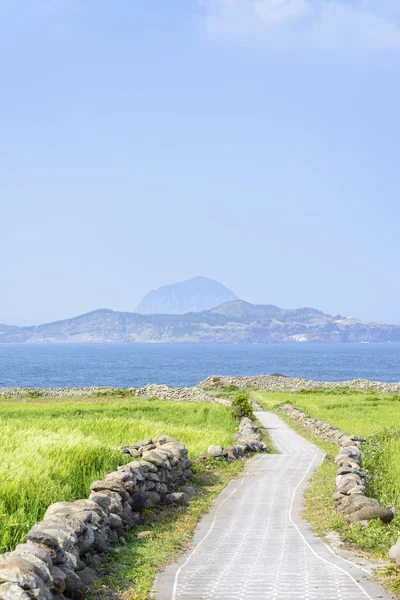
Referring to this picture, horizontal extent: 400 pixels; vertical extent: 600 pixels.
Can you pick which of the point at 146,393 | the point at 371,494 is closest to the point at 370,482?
the point at 371,494

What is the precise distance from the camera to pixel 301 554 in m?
10.1

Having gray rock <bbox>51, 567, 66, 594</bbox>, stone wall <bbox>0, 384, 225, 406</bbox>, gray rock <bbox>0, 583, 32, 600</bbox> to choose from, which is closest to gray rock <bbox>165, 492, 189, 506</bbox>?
gray rock <bbox>51, 567, 66, 594</bbox>

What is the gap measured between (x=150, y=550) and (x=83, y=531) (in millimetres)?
1818

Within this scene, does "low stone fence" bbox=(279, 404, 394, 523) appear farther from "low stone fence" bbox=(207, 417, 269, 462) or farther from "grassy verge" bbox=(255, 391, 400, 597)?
"low stone fence" bbox=(207, 417, 269, 462)

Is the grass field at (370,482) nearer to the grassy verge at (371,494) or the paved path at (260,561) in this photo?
the grassy verge at (371,494)

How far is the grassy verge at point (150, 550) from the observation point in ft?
27.7

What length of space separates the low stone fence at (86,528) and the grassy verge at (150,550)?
207 mm

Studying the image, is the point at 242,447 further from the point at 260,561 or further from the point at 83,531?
the point at 83,531

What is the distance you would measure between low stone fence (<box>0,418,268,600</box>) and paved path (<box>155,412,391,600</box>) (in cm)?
107

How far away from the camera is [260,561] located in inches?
379

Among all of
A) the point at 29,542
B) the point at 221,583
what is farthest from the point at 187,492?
the point at 29,542

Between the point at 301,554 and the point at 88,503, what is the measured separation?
10.8ft

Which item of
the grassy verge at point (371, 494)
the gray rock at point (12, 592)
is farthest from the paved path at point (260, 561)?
the gray rock at point (12, 592)

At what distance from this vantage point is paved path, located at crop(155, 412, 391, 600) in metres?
8.21
